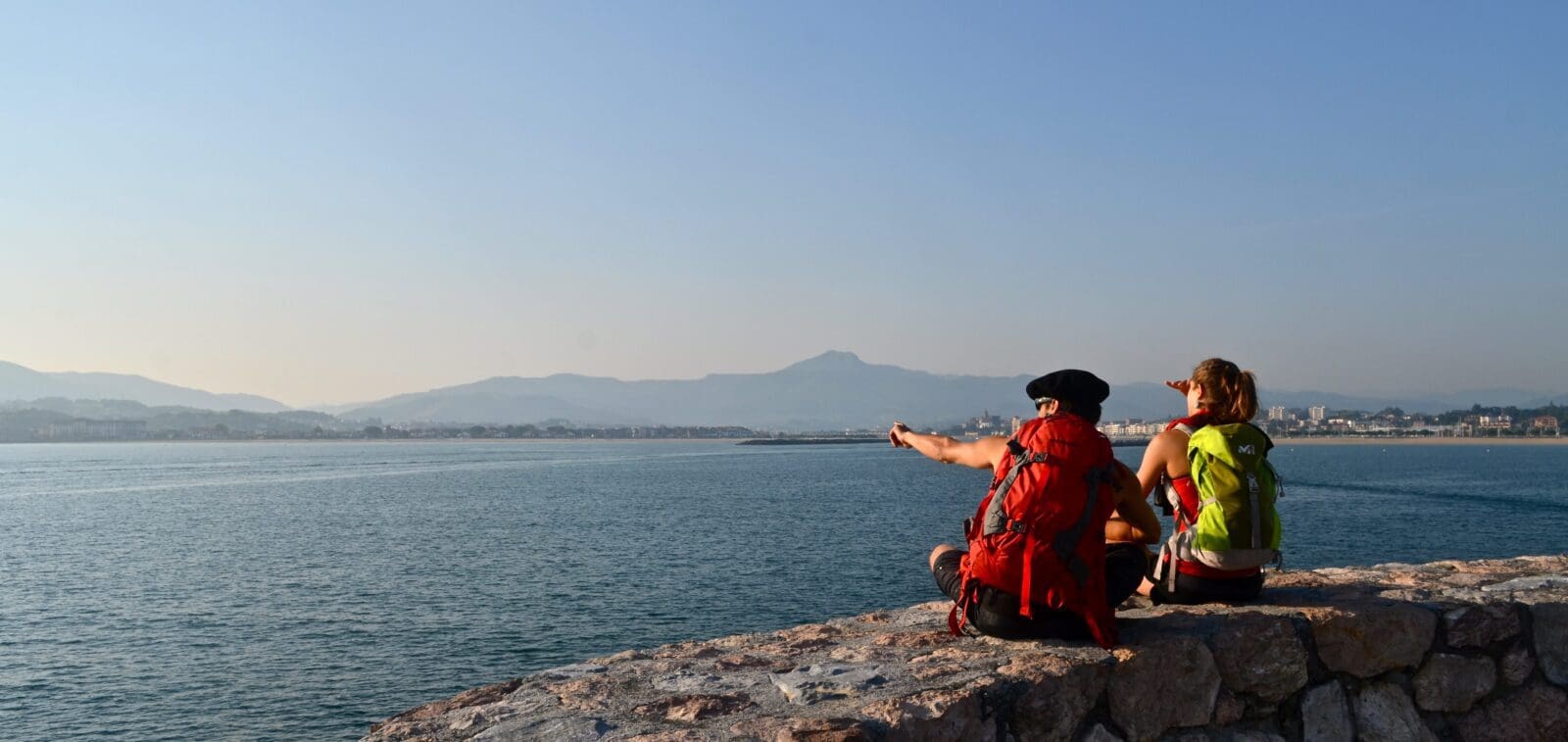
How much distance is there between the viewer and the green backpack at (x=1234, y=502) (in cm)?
467

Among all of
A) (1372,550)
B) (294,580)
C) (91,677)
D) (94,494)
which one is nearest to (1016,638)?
(91,677)

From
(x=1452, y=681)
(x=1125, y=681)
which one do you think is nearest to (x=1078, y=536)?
(x=1125, y=681)

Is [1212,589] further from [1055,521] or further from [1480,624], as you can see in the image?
[1055,521]

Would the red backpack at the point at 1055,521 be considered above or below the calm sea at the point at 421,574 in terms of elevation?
above

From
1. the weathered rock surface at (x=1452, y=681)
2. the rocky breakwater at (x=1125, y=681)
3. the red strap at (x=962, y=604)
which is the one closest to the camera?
the rocky breakwater at (x=1125, y=681)

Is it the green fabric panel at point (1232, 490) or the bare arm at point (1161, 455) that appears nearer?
the green fabric panel at point (1232, 490)

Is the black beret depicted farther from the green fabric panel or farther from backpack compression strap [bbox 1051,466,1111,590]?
the green fabric panel

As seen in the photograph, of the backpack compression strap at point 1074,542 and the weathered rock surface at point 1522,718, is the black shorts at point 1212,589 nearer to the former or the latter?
the weathered rock surface at point 1522,718

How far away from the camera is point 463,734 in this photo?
3.60 meters

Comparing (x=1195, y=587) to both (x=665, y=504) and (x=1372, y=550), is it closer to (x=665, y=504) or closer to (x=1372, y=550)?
(x=1372, y=550)

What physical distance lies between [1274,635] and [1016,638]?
3.40ft

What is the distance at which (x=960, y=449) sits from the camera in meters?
4.62

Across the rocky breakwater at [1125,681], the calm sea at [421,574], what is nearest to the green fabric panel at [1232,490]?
the rocky breakwater at [1125,681]

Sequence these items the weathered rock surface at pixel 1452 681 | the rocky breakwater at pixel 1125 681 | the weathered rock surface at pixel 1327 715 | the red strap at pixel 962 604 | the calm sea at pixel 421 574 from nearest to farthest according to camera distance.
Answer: the rocky breakwater at pixel 1125 681 < the red strap at pixel 962 604 < the weathered rock surface at pixel 1327 715 < the weathered rock surface at pixel 1452 681 < the calm sea at pixel 421 574
